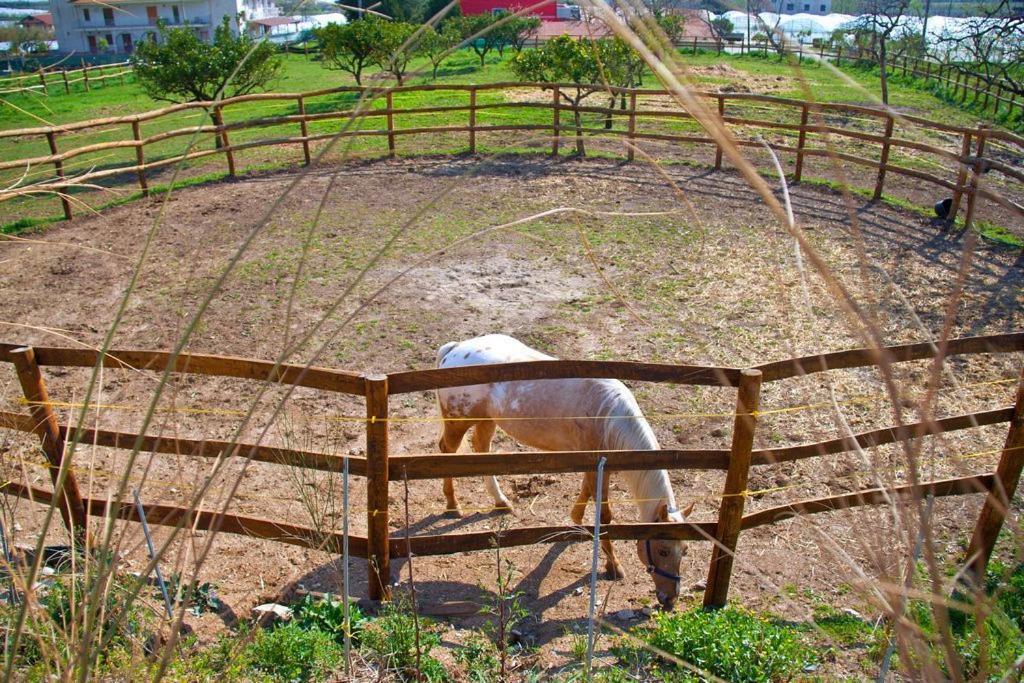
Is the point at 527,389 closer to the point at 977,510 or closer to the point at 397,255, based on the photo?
the point at 977,510

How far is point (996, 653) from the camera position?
114 inches

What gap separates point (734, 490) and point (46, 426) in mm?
3015

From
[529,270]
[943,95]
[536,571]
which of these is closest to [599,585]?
[536,571]

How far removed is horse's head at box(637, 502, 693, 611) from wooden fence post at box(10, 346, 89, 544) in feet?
7.97

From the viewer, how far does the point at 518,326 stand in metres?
6.41

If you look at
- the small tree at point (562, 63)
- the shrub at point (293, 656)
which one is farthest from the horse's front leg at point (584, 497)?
the small tree at point (562, 63)

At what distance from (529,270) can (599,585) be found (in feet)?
14.3

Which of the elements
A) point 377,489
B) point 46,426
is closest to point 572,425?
point 377,489

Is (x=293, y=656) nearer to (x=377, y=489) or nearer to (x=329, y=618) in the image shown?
(x=329, y=618)

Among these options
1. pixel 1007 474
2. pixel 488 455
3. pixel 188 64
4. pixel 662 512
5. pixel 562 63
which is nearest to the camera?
pixel 488 455

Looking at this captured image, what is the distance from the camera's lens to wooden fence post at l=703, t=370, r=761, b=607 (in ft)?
9.74

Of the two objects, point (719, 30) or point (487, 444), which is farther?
point (487, 444)

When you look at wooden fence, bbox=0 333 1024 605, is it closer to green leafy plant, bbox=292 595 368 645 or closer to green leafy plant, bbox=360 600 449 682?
green leafy plant, bbox=292 595 368 645

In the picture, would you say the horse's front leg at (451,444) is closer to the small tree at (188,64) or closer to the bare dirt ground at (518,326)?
the bare dirt ground at (518,326)
